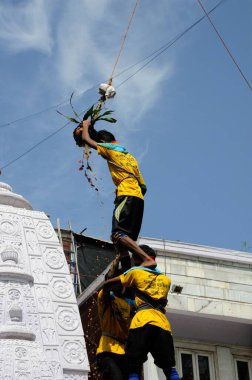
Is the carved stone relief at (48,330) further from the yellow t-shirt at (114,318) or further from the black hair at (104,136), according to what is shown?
the black hair at (104,136)

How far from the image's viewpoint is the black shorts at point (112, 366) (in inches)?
331

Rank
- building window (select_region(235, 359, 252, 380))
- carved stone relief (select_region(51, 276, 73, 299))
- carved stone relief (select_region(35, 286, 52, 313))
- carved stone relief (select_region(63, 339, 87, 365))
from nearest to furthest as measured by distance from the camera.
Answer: carved stone relief (select_region(63, 339, 87, 365)) < carved stone relief (select_region(35, 286, 52, 313)) < carved stone relief (select_region(51, 276, 73, 299)) < building window (select_region(235, 359, 252, 380))

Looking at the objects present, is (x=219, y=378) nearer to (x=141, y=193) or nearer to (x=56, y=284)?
(x=56, y=284)

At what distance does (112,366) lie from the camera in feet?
27.8

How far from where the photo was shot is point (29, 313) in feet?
34.6

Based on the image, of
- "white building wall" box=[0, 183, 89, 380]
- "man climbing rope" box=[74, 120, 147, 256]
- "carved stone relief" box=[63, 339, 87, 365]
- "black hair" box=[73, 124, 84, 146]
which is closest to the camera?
"man climbing rope" box=[74, 120, 147, 256]

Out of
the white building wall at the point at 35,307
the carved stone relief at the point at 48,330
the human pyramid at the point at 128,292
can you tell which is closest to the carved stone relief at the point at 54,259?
the white building wall at the point at 35,307

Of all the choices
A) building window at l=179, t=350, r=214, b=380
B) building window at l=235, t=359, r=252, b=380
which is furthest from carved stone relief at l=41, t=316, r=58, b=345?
building window at l=235, t=359, r=252, b=380

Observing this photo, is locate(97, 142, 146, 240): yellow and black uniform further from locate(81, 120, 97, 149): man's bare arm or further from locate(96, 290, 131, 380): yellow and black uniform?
locate(96, 290, 131, 380): yellow and black uniform

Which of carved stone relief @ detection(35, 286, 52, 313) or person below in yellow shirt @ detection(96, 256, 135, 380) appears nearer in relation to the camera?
person below in yellow shirt @ detection(96, 256, 135, 380)

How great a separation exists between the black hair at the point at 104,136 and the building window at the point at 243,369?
737 centimetres

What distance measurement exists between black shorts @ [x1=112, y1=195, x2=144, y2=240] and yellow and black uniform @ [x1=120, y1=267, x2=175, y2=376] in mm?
514

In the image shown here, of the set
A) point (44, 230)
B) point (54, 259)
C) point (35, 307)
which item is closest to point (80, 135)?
point (35, 307)

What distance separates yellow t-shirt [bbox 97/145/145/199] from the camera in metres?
8.96
